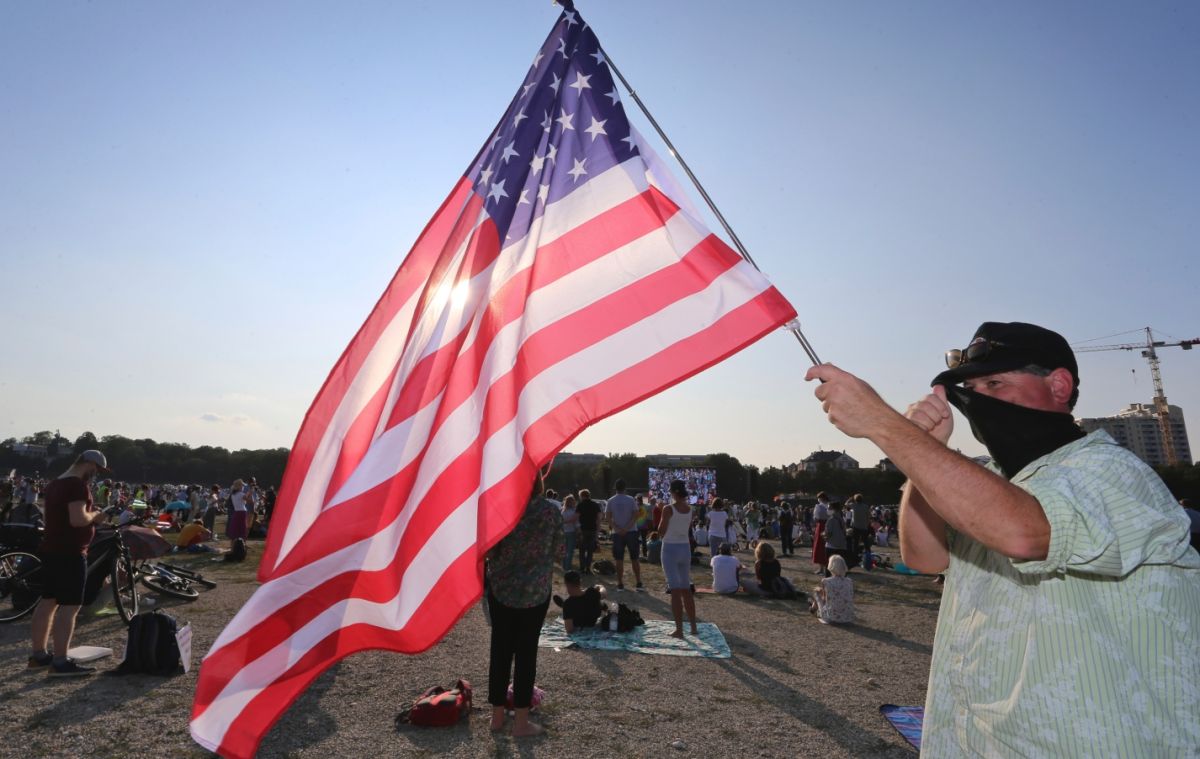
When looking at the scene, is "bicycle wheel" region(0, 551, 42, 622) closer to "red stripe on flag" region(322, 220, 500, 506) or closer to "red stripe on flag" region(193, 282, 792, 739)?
"red stripe on flag" region(322, 220, 500, 506)

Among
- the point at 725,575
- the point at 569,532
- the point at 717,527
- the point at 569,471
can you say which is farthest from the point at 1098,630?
the point at 569,471

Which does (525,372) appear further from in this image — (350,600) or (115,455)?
(115,455)

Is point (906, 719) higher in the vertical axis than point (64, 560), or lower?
lower

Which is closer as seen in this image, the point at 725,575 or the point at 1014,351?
the point at 1014,351

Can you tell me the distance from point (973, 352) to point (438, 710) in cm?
544

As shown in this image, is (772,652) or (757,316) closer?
(757,316)

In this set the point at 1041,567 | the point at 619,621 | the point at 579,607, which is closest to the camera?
the point at 1041,567

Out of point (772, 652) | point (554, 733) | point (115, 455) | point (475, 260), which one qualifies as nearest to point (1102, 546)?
point (475, 260)

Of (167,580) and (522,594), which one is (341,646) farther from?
(167,580)

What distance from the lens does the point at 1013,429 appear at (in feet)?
6.55

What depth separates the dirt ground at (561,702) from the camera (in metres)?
5.40

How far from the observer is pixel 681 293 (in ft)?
9.96

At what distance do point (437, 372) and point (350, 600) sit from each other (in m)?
1.04

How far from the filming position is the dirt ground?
5.40m
